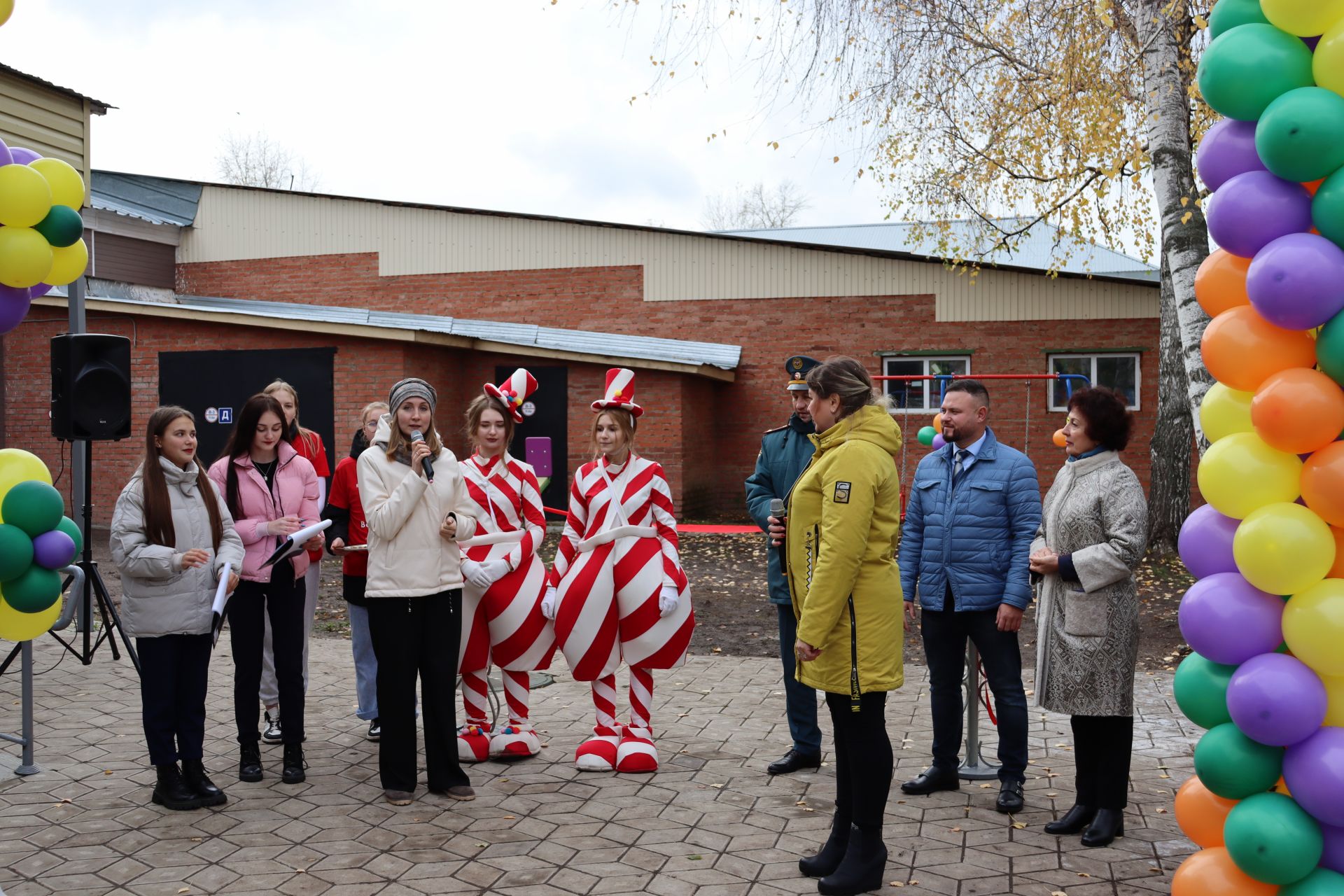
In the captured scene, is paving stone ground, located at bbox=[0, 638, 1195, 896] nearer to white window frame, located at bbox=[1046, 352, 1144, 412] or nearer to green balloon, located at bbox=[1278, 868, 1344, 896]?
green balloon, located at bbox=[1278, 868, 1344, 896]

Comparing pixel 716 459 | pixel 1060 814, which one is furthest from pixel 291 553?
pixel 716 459

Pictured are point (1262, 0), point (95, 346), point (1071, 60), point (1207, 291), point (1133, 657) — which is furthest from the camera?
point (1071, 60)

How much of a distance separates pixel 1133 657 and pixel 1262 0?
2.68 metres

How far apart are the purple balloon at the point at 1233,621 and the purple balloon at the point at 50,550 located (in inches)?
152

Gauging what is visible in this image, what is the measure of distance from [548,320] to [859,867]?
17.9 meters

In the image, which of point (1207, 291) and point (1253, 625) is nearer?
point (1253, 625)

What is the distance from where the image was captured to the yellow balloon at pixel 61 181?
4477mm

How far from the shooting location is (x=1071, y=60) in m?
10.8

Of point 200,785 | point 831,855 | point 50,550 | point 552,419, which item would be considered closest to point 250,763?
point 200,785

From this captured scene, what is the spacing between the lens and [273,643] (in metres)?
5.56

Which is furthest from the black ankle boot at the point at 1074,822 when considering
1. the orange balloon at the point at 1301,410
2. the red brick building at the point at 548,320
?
the red brick building at the point at 548,320

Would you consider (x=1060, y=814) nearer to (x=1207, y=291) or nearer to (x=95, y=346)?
(x=1207, y=291)

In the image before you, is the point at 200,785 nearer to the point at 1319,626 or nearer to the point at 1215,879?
the point at 1215,879

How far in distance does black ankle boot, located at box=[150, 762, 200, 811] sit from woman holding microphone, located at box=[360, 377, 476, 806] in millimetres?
852
